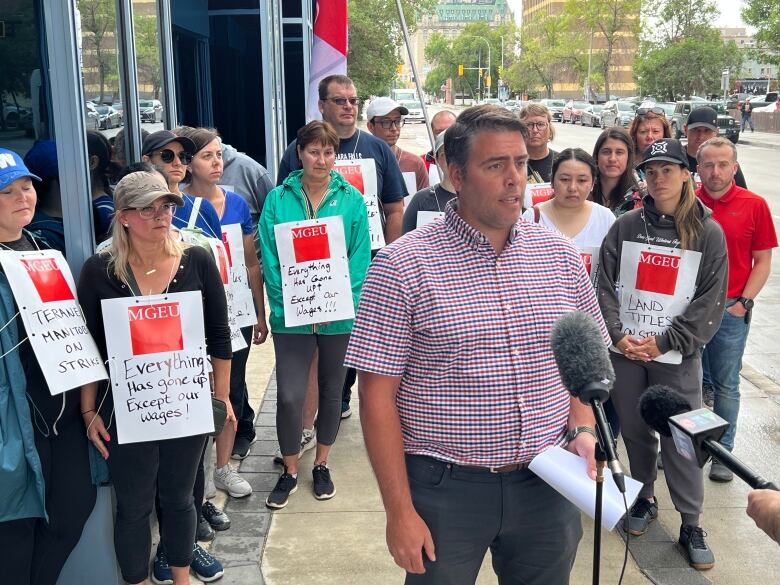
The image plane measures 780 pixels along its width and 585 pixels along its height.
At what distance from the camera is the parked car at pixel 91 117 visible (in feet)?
12.7

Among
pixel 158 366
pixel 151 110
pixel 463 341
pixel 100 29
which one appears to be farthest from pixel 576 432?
pixel 151 110

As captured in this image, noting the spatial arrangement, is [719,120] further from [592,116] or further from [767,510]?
[767,510]

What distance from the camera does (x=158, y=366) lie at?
352 cm

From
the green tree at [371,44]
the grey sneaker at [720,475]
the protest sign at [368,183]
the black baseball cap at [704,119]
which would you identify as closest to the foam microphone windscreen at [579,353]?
the grey sneaker at [720,475]

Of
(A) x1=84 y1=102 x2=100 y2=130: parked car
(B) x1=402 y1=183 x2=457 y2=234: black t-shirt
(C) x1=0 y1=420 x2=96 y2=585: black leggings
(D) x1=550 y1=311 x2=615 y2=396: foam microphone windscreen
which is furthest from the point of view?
(B) x1=402 y1=183 x2=457 y2=234: black t-shirt

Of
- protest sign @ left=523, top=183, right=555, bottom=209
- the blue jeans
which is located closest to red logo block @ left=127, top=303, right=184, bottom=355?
protest sign @ left=523, top=183, right=555, bottom=209

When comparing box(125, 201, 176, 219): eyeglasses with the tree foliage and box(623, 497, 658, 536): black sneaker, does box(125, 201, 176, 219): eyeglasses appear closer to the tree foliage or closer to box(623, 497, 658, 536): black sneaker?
box(623, 497, 658, 536): black sneaker

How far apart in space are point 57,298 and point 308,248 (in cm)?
176

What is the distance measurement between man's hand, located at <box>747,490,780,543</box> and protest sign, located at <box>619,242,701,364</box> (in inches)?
99.6

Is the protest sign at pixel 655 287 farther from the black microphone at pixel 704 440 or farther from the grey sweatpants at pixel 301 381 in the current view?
the black microphone at pixel 704 440

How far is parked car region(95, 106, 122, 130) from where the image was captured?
4279 mm

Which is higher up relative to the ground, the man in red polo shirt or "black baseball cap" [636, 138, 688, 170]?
"black baseball cap" [636, 138, 688, 170]

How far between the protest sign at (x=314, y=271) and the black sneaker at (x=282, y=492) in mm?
885

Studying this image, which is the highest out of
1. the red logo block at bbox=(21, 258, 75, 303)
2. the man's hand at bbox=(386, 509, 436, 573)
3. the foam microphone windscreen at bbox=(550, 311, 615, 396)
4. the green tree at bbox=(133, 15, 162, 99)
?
the green tree at bbox=(133, 15, 162, 99)
